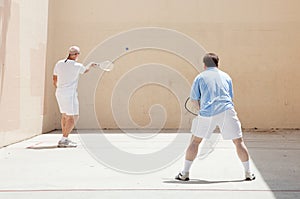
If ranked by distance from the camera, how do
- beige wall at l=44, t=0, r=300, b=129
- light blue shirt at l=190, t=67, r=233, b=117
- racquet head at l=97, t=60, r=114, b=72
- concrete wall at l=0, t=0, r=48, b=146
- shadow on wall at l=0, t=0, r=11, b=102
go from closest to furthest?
light blue shirt at l=190, t=67, r=233, b=117, shadow on wall at l=0, t=0, r=11, b=102, concrete wall at l=0, t=0, r=48, b=146, racquet head at l=97, t=60, r=114, b=72, beige wall at l=44, t=0, r=300, b=129

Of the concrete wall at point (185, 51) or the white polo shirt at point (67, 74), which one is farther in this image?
the concrete wall at point (185, 51)

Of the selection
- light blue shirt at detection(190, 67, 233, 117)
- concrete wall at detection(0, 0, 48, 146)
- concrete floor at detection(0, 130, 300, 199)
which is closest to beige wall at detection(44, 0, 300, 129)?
concrete wall at detection(0, 0, 48, 146)

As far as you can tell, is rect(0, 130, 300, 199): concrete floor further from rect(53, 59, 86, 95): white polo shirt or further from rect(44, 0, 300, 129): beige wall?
rect(44, 0, 300, 129): beige wall

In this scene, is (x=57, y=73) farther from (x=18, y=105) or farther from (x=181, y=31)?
(x=181, y=31)

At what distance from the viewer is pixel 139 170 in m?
4.74

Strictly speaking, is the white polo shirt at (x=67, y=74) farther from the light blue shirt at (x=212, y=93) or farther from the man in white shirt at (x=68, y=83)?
the light blue shirt at (x=212, y=93)

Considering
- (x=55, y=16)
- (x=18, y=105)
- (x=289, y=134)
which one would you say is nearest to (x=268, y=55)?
(x=289, y=134)

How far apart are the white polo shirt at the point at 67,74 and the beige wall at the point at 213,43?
2.77 meters

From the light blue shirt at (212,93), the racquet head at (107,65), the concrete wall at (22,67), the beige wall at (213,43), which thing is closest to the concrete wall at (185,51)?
the beige wall at (213,43)

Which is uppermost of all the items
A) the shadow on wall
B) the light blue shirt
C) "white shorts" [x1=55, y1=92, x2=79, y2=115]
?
the shadow on wall

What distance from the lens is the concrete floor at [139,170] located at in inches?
145

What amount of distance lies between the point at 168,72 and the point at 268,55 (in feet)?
7.18

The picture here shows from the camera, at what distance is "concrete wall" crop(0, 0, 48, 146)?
618cm

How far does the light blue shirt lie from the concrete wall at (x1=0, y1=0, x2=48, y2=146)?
3220mm
